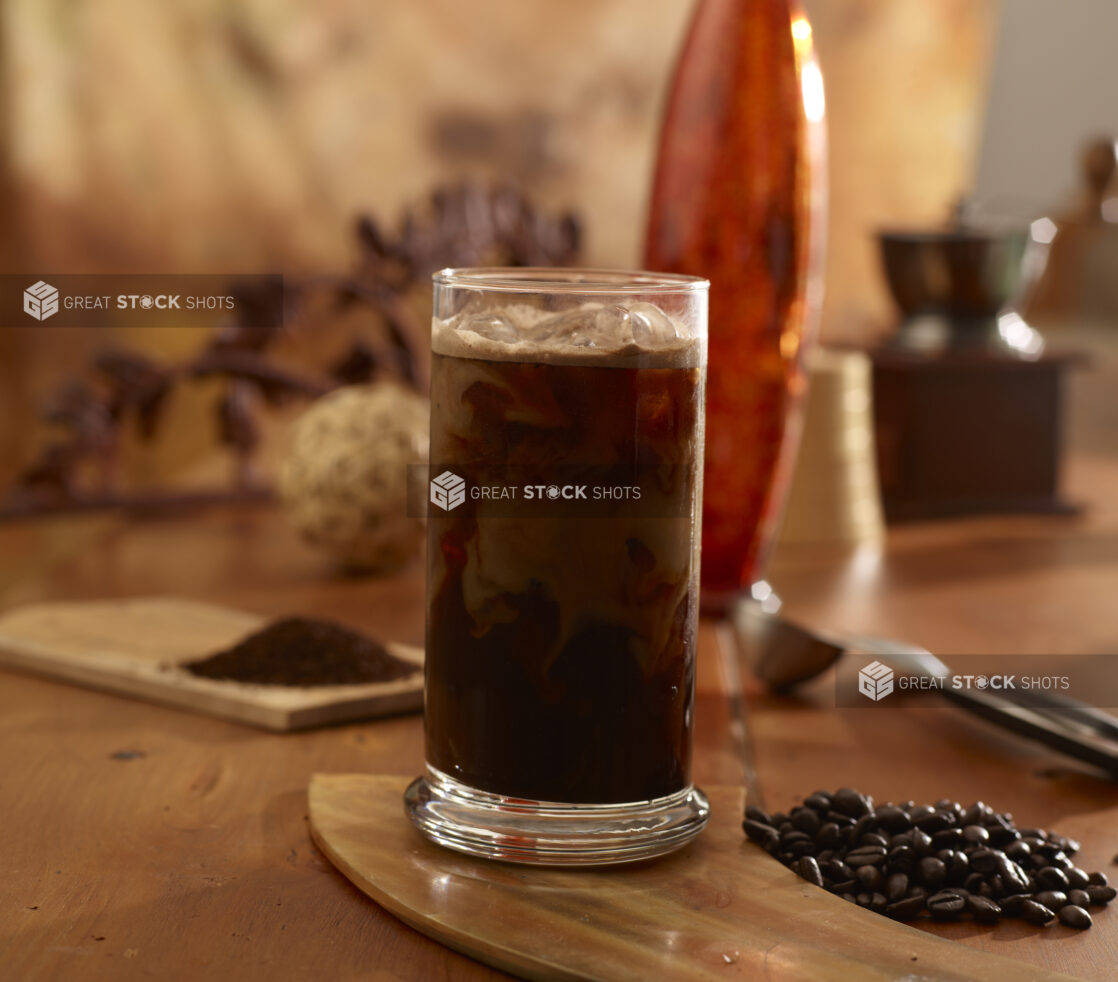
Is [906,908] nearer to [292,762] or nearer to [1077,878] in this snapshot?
[1077,878]

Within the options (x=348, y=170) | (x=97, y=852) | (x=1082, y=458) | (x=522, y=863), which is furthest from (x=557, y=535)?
(x=1082, y=458)

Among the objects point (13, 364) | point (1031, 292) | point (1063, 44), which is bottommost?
point (13, 364)

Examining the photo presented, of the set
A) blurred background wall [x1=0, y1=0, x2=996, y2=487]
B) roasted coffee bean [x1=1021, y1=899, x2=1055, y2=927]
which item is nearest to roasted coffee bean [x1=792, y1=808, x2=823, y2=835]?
roasted coffee bean [x1=1021, y1=899, x2=1055, y2=927]

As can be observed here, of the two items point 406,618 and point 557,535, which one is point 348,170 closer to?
point 406,618

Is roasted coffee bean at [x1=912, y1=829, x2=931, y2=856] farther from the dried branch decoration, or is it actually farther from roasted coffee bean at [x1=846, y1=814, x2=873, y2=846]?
the dried branch decoration

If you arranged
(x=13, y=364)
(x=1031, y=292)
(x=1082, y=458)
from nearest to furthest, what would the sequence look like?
(x=13, y=364)
(x=1082, y=458)
(x=1031, y=292)

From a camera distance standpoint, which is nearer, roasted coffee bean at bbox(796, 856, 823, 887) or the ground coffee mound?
roasted coffee bean at bbox(796, 856, 823, 887)
